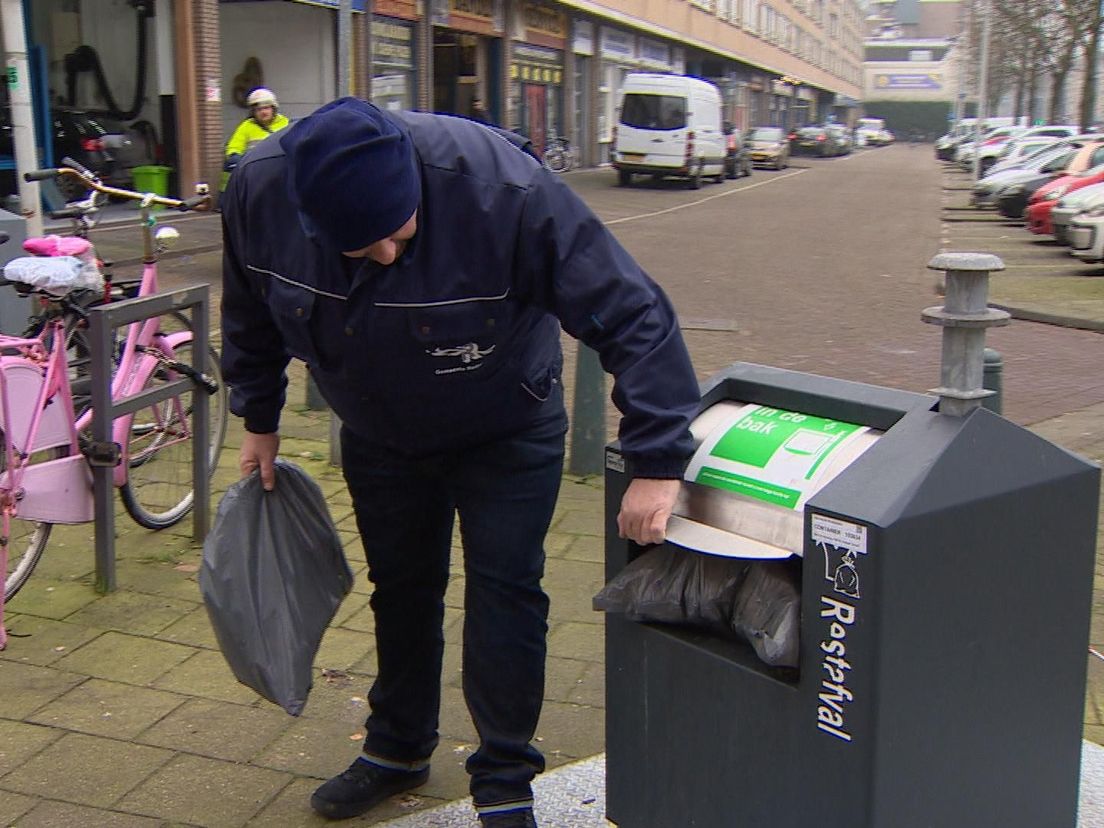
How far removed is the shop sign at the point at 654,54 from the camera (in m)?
42.5

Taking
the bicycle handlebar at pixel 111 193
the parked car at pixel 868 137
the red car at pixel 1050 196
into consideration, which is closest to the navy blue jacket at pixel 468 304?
the bicycle handlebar at pixel 111 193

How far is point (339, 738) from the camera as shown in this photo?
3381 millimetres

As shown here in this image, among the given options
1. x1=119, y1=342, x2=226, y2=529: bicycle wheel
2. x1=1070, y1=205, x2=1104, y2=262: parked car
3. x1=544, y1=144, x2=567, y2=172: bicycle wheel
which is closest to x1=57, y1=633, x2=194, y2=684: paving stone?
x1=119, y1=342, x2=226, y2=529: bicycle wheel

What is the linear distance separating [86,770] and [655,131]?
26956 millimetres

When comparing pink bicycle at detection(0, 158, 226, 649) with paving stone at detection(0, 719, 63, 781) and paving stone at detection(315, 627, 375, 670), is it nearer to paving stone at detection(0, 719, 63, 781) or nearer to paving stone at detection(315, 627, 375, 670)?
paving stone at detection(0, 719, 63, 781)

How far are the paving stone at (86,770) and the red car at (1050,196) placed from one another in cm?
1569

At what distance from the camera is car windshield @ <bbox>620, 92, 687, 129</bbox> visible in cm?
2894

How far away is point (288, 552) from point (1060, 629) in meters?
1.63

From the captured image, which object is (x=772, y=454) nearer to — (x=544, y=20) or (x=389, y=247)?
(x=389, y=247)

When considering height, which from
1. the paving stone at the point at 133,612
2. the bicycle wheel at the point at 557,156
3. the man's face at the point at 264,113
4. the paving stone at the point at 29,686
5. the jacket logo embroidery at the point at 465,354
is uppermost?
the man's face at the point at 264,113

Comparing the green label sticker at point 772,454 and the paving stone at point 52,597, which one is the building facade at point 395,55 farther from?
the green label sticker at point 772,454

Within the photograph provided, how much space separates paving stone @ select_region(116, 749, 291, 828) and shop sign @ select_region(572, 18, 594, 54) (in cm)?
3382

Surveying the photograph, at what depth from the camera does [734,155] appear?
35438mm

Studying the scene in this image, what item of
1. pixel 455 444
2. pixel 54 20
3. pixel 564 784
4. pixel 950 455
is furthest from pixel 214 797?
pixel 54 20
